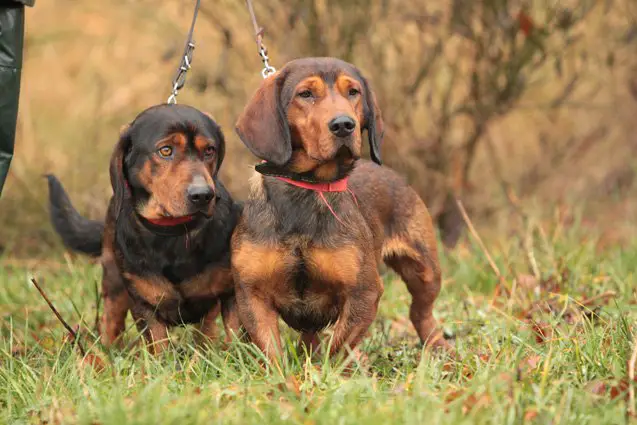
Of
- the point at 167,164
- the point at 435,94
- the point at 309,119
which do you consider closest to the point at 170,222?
the point at 167,164

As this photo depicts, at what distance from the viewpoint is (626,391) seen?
3.30 m

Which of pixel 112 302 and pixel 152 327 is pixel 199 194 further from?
pixel 112 302

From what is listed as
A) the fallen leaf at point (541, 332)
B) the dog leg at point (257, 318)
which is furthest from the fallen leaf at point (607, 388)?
the dog leg at point (257, 318)

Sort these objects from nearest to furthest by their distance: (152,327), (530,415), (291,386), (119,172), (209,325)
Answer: (530,415) < (291,386) < (119,172) < (152,327) < (209,325)

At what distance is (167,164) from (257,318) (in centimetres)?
82

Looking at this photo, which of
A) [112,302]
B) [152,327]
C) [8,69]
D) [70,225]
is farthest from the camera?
[70,225]

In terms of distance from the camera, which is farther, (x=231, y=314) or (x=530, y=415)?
(x=231, y=314)

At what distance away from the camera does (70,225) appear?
5242 millimetres

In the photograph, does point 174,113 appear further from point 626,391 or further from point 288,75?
point 626,391

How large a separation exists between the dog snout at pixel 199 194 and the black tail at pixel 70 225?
4.17ft

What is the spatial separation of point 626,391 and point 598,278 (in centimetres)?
269

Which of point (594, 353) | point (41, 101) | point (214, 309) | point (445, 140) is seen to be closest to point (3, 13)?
point (214, 309)

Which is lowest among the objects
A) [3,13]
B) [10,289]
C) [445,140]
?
[10,289]

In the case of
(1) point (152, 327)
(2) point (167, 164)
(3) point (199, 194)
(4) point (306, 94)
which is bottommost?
(1) point (152, 327)
